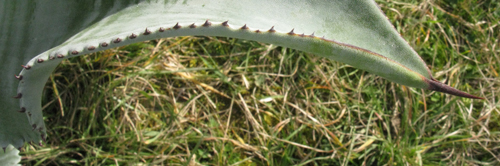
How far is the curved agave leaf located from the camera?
1.91ft

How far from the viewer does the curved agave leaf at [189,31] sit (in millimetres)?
583

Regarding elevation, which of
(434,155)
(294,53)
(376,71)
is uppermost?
(376,71)

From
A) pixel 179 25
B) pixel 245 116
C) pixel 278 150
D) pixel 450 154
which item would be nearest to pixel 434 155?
pixel 450 154

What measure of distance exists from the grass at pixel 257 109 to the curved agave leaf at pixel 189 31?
535 millimetres

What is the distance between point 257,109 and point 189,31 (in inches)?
34.9

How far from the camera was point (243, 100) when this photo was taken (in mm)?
1466

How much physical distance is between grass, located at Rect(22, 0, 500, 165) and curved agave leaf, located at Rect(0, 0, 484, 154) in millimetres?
535

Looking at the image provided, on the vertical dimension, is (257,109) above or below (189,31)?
below

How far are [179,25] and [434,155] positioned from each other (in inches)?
50.9

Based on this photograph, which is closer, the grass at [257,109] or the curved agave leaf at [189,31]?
the curved agave leaf at [189,31]

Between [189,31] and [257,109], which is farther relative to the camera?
[257,109]

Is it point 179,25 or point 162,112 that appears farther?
point 162,112

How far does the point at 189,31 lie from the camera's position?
600mm

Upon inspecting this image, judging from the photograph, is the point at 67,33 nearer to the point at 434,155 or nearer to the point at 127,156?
the point at 127,156
